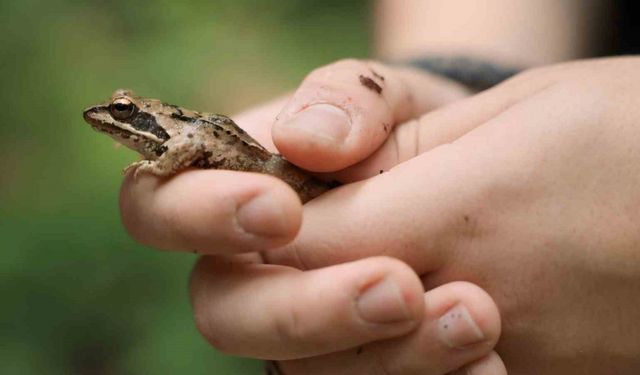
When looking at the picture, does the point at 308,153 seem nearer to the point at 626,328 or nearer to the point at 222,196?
the point at 222,196

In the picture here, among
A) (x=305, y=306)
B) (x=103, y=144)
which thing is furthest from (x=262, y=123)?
(x=103, y=144)

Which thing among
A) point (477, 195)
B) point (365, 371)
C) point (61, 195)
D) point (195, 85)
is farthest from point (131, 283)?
point (477, 195)

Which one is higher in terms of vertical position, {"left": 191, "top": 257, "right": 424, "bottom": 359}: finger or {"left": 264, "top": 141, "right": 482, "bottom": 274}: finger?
{"left": 264, "top": 141, "right": 482, "bottom": 274}: finger

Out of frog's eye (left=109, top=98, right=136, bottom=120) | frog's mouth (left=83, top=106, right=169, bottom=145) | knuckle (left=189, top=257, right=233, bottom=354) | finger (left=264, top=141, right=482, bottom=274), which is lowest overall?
knuckle (left=189, top=257, right=233, bottom=354)

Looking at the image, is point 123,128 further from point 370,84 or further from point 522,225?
point 522,225

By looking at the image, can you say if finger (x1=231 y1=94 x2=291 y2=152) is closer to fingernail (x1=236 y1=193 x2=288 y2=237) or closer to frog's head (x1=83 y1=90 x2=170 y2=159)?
frog's head (x1=83 y1=90 x2=170 y2=159)

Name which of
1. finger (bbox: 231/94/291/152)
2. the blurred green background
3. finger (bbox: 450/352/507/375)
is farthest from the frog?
the blurred green background
